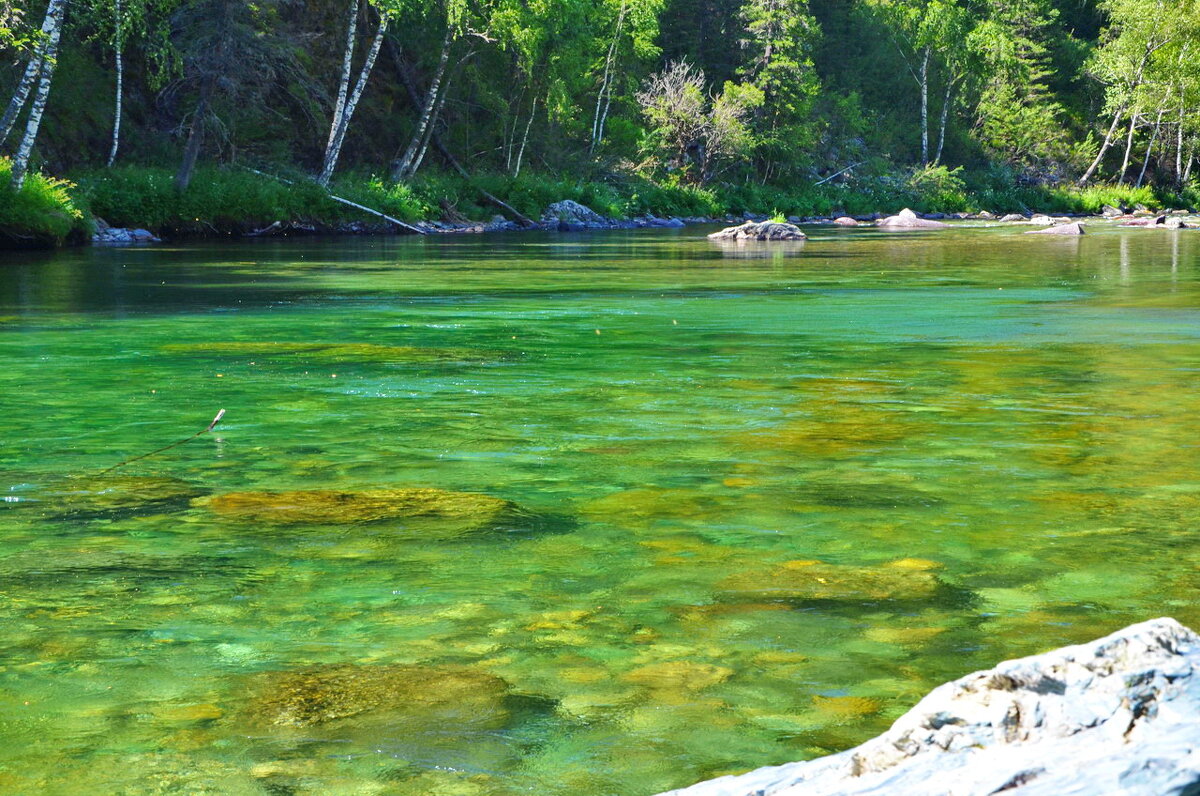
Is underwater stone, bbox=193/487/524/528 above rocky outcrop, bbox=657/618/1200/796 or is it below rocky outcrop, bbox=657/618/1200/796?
below

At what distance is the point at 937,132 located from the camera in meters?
65.1

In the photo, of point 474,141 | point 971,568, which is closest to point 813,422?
point 971,568

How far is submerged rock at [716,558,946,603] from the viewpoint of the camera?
3.76 meters

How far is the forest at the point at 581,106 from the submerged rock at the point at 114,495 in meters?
14.1

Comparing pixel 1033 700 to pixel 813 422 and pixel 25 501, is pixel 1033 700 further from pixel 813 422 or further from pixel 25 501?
pixel 813 422

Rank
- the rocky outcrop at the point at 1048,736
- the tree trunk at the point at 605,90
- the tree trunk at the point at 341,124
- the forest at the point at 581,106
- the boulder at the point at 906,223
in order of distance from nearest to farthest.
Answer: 1. the rocky outcrop at the point at 1048,736
2. the forest at the point at 581,106
3. the tree trunk at the point at 341,124
4. the boulder at the point at 906,223
5. the tree trunk at the point at 605,90

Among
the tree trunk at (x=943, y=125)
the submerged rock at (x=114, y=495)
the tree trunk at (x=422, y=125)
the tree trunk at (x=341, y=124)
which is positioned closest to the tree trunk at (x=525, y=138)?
the tree trunk at (x=422, y=125)

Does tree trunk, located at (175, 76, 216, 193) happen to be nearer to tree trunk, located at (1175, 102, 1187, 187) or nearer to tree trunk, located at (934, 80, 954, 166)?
tree trunk, located at (934, 80, 954, 166)

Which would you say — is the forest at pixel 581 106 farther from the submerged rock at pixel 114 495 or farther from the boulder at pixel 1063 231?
the submerged rock at pixel 114 495

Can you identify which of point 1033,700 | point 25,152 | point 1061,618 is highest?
point 25,152

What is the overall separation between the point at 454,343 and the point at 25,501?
5.21m

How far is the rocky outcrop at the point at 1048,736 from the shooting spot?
173cm

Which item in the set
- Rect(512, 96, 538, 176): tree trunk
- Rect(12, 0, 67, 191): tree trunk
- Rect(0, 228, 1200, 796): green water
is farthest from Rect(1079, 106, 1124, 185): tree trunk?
Rect(0, 228, 1200, 796): green water

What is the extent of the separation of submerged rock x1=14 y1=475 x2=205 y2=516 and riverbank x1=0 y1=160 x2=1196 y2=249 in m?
18.6
